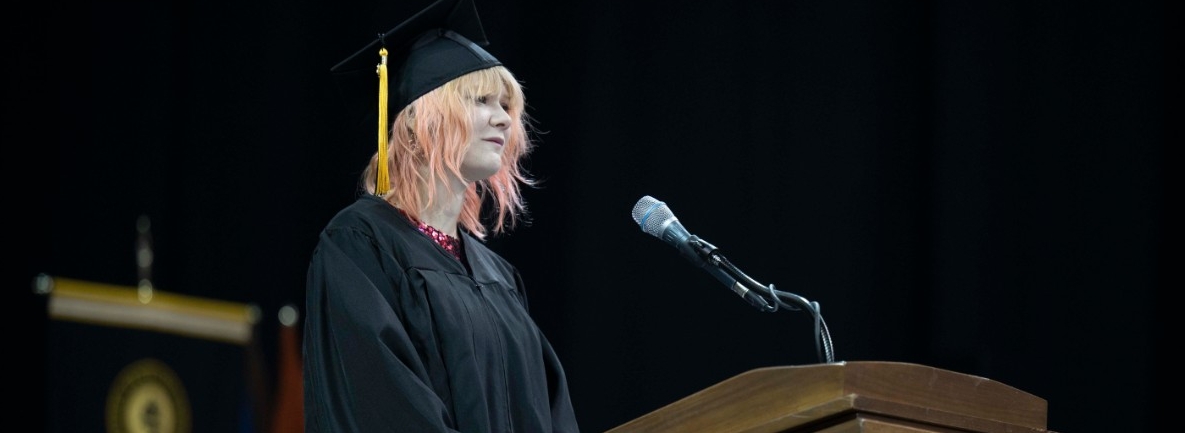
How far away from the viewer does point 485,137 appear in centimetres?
253

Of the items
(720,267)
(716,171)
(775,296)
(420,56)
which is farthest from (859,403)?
(716,171)

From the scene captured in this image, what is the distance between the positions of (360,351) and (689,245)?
0.55m

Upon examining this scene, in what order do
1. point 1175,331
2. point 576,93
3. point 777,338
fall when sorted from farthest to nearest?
point 576,93 → point 777,338 → point 1175,331

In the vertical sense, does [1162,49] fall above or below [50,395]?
A: above

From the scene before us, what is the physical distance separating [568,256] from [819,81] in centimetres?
92

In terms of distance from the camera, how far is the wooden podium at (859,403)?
5.68 ft

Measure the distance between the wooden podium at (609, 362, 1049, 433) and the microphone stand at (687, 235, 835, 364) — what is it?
21 centimetres

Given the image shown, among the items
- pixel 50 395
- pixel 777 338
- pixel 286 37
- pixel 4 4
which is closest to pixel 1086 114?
pixel 777 338

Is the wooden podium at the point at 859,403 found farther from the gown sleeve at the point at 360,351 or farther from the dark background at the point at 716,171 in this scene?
the dark background at the point at 716,171

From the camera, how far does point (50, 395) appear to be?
3.41 metres

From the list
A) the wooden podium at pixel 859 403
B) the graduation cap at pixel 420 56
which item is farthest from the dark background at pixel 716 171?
the wooden podium at pixel 859 403

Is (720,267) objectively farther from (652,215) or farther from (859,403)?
(859,403)

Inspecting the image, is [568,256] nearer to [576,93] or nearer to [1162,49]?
[576,93]

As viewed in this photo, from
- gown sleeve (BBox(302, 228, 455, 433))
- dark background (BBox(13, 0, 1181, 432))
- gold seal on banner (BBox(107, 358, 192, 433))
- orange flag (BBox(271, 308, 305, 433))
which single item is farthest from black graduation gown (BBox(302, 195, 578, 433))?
orange flag (BBox(271, 308, 305, 433))
